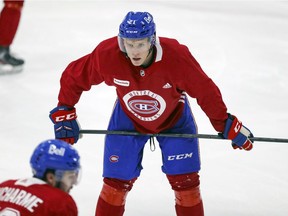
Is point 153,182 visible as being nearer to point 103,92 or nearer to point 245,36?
point 103,92

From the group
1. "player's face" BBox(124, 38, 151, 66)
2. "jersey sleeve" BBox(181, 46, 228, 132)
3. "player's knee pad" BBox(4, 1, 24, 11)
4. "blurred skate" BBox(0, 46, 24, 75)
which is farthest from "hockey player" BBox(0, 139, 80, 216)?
"blurred skate" BBox(0, 46, 24, 75)

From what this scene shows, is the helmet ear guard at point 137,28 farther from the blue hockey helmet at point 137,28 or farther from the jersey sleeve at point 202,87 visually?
the jersey sleeve at point 202,87

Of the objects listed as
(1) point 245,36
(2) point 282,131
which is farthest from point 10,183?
(1) point 245,36

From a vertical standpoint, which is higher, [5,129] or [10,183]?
[10,183]

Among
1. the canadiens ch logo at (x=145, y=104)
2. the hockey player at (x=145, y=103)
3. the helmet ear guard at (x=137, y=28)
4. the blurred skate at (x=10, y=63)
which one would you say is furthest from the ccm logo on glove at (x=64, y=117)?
the blurred skate at (x=10, y=63)

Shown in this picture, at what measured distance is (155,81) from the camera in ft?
9.11

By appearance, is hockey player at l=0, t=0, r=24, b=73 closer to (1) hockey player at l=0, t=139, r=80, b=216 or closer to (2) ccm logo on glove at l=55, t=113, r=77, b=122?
(2) ccm logo on glove at l=55, t=113, r=77, b=122

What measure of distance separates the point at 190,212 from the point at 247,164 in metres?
0.89

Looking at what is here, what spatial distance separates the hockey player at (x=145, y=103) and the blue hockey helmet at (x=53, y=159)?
65cm

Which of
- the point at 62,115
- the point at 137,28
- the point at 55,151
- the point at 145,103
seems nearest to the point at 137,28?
the point at 137,28

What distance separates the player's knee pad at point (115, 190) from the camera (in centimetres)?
299

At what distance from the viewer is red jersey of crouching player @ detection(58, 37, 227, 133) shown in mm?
2736

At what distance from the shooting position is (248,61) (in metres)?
5.10

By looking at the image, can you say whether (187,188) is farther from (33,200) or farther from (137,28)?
(33,200)
